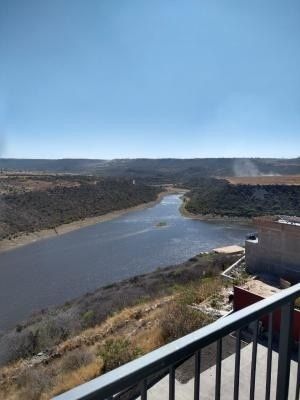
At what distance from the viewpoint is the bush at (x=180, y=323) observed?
11.5 m

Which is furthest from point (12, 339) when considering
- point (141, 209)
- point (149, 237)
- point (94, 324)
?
point (141, 209)

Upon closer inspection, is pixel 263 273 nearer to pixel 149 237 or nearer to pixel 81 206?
pixel 149 237

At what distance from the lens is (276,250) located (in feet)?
72.7

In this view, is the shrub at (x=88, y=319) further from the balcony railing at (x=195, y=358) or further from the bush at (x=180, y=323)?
the balcony railing at (x=195, y=358)

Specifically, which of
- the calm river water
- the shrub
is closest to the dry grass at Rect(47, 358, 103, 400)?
the shrub

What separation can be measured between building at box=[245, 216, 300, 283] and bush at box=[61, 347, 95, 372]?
13557mm

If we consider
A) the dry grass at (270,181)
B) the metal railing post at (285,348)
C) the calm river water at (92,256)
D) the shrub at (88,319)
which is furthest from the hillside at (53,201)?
the metal railing post at (285,348)

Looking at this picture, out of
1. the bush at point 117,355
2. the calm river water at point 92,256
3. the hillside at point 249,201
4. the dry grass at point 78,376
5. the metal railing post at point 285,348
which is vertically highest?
the metal railing post at point 285,348

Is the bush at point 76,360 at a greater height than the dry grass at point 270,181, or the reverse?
the dry grass at point 270,181

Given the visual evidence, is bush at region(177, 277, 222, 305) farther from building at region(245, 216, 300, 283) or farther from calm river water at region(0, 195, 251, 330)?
calm river water at region(0, 195, 251, 330)

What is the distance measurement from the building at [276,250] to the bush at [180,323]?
10.8 meters

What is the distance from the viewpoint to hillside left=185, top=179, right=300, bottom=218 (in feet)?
181

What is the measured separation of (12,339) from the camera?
1634cm

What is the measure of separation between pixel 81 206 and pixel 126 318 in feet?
134
